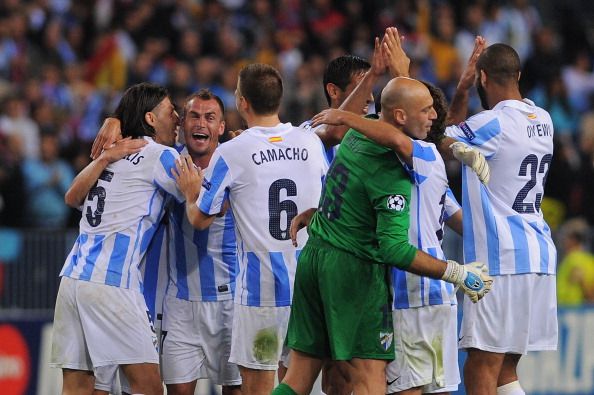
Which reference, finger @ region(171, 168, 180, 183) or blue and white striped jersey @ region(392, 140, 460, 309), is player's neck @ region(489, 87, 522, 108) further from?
finger @ region(171, 168, 180, 183)

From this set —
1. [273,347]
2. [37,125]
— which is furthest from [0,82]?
[273,347]

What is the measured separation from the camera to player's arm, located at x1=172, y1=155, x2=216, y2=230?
884 cm

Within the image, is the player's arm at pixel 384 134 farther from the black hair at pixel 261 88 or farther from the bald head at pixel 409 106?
the black hair at pixel 261 88

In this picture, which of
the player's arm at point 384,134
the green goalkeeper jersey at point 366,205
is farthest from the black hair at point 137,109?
the player's arm at point 384,134

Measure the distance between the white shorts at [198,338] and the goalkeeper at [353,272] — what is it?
1374 mm

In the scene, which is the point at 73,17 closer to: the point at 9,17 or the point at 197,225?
the point at 9,17

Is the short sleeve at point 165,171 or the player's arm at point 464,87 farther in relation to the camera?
the player's arm at point 464,87

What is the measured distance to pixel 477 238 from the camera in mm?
9406

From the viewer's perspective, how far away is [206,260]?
379 inches

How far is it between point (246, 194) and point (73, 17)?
1132 cm

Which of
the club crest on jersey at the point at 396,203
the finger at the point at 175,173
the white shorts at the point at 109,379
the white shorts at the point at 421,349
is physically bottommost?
the white shorts at the point at 109,379

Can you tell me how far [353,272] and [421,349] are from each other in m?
0.72

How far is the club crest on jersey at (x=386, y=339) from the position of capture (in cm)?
A: 820

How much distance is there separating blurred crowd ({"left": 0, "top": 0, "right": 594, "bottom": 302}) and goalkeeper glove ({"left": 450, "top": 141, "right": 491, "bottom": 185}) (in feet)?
26.5
